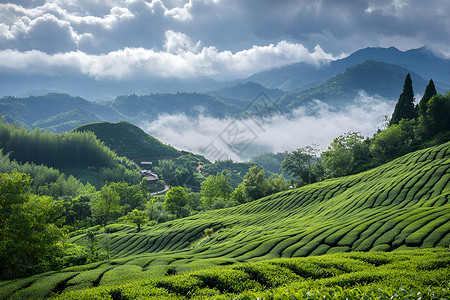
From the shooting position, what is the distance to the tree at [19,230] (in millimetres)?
21984

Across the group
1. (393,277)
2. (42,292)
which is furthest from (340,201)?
(42,292)

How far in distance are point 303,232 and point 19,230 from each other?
30551 millimetres

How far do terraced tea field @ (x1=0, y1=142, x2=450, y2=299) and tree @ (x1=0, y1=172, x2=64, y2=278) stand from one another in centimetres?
519

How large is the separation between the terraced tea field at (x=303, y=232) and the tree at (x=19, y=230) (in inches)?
204

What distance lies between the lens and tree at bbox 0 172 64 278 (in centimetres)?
Answer: 2198

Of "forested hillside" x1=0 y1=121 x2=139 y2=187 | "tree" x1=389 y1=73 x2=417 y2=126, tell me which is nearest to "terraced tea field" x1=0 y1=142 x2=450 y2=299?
"tree" x1=389 y1=73 x2=417 y2=126

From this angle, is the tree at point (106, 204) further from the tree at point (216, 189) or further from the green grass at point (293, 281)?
the green grass at point (293, 281)

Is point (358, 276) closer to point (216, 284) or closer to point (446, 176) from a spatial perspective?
point (216, 284)

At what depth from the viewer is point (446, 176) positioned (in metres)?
37.9

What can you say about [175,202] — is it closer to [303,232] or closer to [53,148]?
[303,232]

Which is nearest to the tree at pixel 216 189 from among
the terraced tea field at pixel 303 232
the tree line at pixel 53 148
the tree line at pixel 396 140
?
the tree line at pixel 396 140

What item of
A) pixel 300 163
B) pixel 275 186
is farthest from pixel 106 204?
pixel 300 163

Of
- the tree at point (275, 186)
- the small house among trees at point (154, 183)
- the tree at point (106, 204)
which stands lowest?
the small house among trees at point (154, 183)

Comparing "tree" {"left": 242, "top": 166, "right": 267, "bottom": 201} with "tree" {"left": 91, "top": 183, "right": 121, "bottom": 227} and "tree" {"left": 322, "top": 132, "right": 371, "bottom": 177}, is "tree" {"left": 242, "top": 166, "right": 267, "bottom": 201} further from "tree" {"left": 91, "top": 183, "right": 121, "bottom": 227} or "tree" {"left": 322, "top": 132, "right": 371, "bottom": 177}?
"tree" {"left": 91, "top": 183, "right": 121, "bottom": 227}
